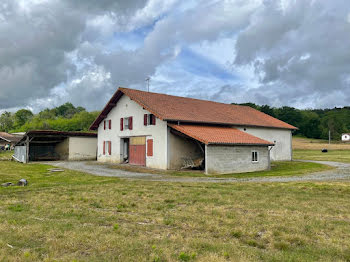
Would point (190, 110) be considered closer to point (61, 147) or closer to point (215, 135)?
point (215, 135)

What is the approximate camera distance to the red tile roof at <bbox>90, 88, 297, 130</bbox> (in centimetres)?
Result: 2231

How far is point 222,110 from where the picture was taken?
28844 mm

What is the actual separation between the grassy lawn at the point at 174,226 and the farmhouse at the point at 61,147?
68.1ft

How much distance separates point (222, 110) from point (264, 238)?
933 inches

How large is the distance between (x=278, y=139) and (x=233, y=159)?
1222 centimetres

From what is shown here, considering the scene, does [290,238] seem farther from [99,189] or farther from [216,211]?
[99,189]

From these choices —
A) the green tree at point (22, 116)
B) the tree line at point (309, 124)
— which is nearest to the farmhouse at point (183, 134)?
the tree line at point (309, 124)

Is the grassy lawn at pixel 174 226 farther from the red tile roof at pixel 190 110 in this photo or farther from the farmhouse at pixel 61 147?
the farmhouse at pixel 61 147

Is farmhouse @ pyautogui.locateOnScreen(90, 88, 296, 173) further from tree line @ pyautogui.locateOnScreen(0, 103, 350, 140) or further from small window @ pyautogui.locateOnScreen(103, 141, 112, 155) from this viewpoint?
tree line @ pyautogui.locateOnScreen(0, 103, 350, 140)

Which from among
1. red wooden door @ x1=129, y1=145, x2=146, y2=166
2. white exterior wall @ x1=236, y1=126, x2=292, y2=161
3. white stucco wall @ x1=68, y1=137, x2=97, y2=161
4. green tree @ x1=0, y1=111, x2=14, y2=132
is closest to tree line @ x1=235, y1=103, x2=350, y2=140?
white exterior wall @ x1=236, y1=126, x2=292, y2=161

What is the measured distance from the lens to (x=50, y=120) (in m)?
94.1

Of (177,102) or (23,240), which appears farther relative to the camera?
(177,102)

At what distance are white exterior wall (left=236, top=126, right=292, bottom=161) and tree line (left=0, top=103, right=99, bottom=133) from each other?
63.3 metres

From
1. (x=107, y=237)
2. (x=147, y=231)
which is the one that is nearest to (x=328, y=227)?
(x=147, y=231)
